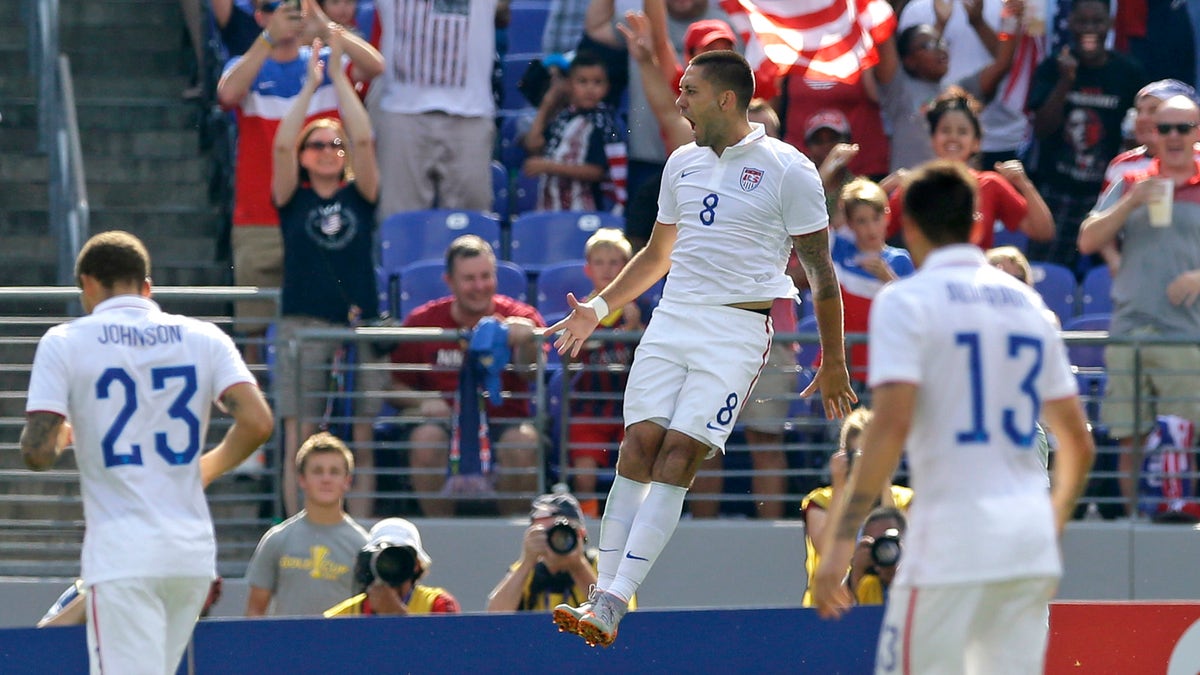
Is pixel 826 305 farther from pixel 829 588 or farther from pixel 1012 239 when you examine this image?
pixel 1012 239

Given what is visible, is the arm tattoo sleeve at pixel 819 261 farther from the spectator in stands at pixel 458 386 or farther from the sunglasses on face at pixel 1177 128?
the sunglasses on face at pixel 1177 128

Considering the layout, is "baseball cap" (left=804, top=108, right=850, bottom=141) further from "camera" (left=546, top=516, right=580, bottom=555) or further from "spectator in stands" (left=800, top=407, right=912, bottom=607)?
"camera" (left=546, top=516, right=580, bottom=555)

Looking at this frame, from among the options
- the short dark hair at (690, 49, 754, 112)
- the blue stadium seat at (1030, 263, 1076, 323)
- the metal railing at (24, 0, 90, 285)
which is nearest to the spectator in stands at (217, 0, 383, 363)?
the metal railing at (24, 0, 90, 285)

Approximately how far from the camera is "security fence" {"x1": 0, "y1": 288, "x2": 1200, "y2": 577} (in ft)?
34.0

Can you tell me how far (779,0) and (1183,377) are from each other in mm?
3458

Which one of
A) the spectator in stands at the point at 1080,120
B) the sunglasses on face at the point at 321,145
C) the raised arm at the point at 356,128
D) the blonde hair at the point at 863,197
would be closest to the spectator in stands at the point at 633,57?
the raised arm at the point at 356,128

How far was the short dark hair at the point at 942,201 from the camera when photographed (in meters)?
5.37

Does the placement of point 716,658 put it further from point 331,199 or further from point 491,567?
point 331,199

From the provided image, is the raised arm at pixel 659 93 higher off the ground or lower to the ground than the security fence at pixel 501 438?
higher

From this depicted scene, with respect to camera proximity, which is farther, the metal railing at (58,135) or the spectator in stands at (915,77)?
the spectator in stands at (915,77)

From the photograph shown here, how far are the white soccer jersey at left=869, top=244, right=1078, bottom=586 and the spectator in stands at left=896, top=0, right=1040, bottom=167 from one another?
23.1 feet

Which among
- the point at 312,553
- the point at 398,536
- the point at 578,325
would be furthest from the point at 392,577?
the point at 578,325

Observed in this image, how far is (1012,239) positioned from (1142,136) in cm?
166

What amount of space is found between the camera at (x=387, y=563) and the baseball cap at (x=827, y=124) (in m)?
4.26
